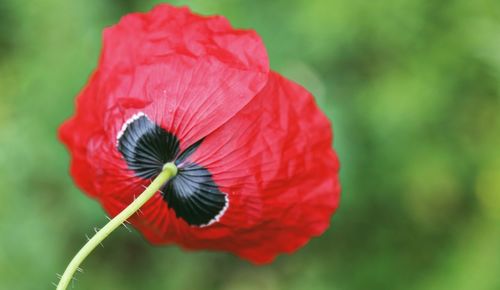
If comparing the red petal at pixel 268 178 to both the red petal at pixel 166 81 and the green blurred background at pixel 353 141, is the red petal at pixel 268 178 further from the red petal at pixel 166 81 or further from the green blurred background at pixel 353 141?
the green blurred background at pixel 353 141

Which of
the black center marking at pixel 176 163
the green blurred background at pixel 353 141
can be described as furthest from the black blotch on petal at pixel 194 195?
the green blurred background at pixel 353 141

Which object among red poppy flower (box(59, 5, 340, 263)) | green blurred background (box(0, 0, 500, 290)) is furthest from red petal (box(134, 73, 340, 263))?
green blurred background (box(0, 0, 500, 290))

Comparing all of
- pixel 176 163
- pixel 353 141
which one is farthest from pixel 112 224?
pixel 353 141

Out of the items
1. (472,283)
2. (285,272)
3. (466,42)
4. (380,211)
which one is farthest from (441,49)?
(285,272)

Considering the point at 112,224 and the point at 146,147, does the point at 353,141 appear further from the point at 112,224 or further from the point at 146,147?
the point at 112,224

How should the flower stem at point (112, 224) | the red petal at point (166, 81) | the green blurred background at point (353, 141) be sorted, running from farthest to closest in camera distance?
the green blurred background at point (353, 141), the red petal at point (166, 81), the flower stem at point (112, 224)

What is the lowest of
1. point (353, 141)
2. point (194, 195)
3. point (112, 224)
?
point (112, 224)

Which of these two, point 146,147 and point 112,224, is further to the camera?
point 146,147

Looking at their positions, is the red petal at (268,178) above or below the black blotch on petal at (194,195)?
above
